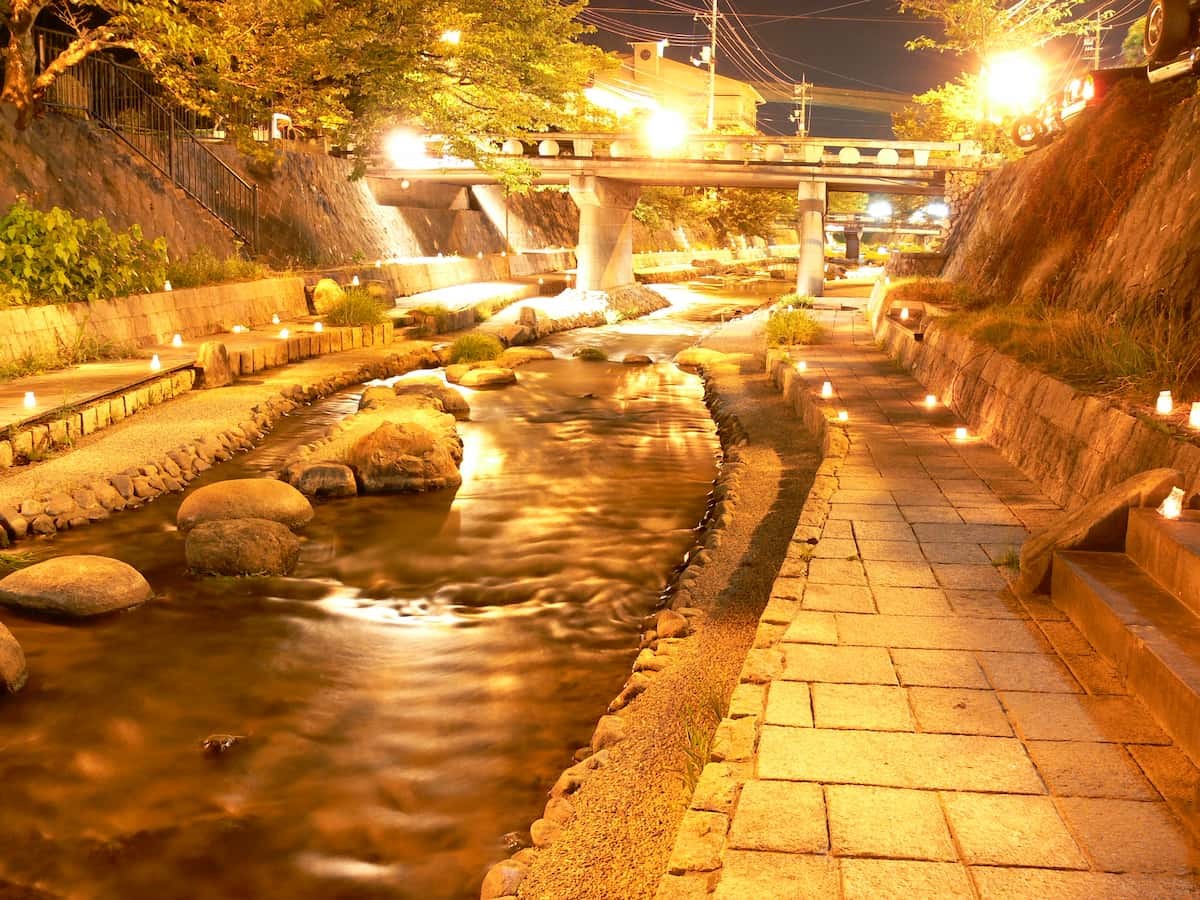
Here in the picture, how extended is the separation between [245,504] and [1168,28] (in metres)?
10.3

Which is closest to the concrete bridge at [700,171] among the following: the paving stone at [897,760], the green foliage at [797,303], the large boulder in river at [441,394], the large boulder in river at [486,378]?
the green foliage at [797,303]

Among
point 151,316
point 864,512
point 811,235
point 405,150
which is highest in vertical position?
point 405,150

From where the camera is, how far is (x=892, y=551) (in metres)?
6.85

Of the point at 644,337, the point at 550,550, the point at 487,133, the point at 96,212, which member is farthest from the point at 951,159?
the point at 550,550

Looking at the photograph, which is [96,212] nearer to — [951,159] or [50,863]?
[50,863]

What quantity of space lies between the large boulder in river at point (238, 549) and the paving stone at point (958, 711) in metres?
5.97

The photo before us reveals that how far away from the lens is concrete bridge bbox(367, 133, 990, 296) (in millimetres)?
34469

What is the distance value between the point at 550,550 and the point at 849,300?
25.9 m

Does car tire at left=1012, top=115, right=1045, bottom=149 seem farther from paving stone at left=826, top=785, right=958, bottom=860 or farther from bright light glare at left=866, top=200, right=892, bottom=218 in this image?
bright light glare at left=866, top=200, right=892, bottom=218

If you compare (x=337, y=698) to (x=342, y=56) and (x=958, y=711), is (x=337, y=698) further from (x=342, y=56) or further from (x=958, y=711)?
(x=342, y=56)

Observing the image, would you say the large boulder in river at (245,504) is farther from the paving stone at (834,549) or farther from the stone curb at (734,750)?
the paving stone at (834,549)

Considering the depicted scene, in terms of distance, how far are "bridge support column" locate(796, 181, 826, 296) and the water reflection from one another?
26368mm

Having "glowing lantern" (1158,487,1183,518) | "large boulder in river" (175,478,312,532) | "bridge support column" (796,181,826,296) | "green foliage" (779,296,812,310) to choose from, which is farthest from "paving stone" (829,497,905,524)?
"bridge support column" (796,181,826,296)

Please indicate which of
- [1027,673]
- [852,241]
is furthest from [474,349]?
[852,241]
